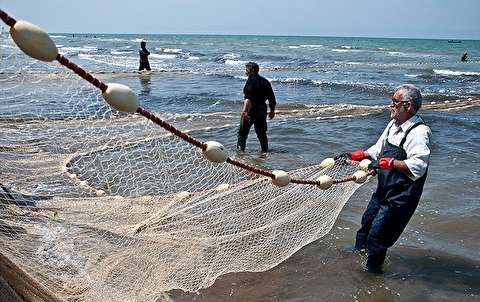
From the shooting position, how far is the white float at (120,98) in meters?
1.89

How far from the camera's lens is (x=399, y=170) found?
11.0 ft

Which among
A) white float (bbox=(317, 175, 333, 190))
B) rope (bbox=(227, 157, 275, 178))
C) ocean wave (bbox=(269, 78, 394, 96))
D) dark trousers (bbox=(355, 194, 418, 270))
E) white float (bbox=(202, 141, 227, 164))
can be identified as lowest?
ocean wave (bbox=(269, 78, 394, 96))

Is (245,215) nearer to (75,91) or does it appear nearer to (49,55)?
(75,91)

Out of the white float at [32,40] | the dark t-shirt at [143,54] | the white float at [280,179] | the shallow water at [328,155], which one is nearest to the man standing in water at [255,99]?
the shallow water at [328,155]

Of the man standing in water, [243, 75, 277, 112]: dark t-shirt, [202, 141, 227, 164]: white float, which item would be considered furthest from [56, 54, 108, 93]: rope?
[243, 75, 277, 112]: dark t-shirt

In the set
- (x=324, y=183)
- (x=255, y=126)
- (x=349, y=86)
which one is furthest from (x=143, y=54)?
(x=324, y=183)

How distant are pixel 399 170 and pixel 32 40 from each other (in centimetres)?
262

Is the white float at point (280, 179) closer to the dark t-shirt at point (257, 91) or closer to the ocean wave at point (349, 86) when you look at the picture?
the dark t-shirt at point (257, 91)

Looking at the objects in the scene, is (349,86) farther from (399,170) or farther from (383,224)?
(399,170)

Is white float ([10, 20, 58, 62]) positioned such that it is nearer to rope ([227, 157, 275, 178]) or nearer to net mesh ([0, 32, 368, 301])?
net mesh ([0, 32, 368, 301])

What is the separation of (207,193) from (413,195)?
157 cm

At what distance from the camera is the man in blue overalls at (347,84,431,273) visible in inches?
131

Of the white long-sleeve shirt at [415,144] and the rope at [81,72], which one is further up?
the rope at [81,72]

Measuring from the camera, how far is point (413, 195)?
3480mm
